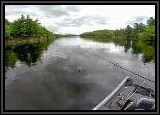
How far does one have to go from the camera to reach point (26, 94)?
15.6 m

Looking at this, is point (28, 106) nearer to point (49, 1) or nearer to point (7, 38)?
point (49, 1)

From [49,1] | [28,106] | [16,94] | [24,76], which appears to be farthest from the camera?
[24,76]

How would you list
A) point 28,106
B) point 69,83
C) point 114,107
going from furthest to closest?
point 69,83 < point 28,106 < point 114,107

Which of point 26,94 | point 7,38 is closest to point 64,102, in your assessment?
point 26,94

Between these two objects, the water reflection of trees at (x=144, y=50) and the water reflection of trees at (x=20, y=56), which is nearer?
the water reflection of trees at (x=20, y=56)

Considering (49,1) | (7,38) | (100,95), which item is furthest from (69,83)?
(7,38)

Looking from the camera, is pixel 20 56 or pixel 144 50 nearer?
pixel 20 56

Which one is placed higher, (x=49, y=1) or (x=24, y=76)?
(x=49, y=1)

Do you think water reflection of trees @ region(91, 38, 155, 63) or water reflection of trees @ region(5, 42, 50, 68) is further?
water reflection of trees @ region(91, 38, 155, 63)

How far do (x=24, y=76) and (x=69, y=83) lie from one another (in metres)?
4.83

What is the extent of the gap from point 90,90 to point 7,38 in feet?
155

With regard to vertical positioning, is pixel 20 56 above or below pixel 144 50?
above

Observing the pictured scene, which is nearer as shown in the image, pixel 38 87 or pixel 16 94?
pixel 16 94

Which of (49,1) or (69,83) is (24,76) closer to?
(69,83)
